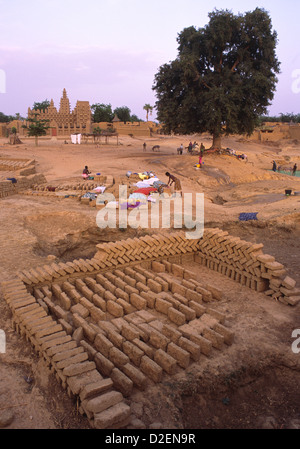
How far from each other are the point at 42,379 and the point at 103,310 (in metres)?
1.42

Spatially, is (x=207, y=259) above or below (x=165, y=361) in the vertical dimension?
above

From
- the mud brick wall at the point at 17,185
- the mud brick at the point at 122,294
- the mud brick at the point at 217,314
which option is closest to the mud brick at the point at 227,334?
the mud brick at the point at 217,314

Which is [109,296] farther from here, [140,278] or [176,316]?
[176,316]

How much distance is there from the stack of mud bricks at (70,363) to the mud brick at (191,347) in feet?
3.34

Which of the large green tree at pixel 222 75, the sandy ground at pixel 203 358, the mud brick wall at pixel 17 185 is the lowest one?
the sandy ground at pixel 203 358

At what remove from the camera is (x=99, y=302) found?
4.78 m

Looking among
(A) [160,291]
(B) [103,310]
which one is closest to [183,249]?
(A) [160,291]

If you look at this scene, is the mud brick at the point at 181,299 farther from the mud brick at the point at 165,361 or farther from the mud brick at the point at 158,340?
the mud brick at the point at 165,361

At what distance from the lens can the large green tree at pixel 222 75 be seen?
1908 centimetres

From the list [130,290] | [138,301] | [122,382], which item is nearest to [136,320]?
[138,301]

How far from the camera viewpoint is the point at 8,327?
4.28 m

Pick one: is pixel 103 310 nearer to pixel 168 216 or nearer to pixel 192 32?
pixel 168 216

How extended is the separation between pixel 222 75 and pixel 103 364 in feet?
66.8
